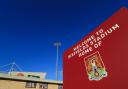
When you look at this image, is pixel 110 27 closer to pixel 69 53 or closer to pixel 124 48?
pixel 124 48

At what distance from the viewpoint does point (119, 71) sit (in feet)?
35.3

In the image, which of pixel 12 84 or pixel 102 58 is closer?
pixel 102 58

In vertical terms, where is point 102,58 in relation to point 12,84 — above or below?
below

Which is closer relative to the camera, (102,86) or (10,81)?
(102,86)

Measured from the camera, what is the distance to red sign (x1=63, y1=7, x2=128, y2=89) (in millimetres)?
10808

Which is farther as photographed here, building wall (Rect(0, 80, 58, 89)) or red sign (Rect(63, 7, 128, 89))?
building wall (Rect(0, 80, 58, 89))

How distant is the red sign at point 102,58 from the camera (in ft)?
35.5

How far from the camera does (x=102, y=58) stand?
12.3m

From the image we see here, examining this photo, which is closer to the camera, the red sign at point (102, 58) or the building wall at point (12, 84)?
the red sign at point (102, 58)

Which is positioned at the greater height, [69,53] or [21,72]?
[21,72]

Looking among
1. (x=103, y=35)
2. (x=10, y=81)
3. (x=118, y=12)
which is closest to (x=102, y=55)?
(x=103, y=35)

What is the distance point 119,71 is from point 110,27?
3.11 meters

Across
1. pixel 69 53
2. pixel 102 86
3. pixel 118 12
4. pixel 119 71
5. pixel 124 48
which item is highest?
pixel 118 12

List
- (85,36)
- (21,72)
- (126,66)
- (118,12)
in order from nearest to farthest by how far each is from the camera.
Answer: (126,66) < (118,12) < (85,36) < (21,72)
